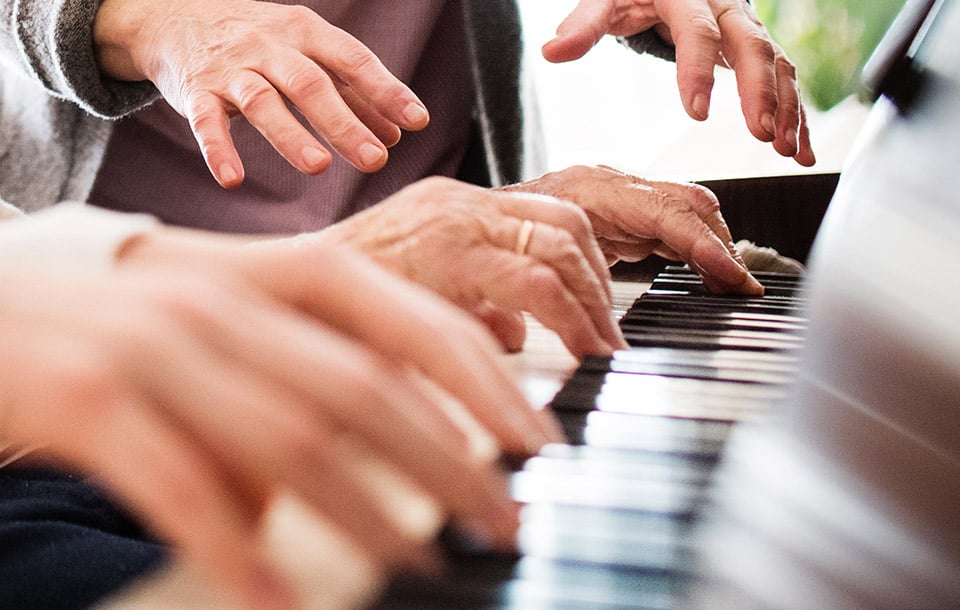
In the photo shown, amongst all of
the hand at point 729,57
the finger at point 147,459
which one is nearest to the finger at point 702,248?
the hand at point 729,57

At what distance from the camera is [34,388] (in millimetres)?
217

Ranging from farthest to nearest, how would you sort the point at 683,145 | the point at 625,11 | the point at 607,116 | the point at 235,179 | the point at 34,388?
the point at 607,116 → the point at 683,145 → the point at 625,11 → the point at 235,179 → the point at 34,388

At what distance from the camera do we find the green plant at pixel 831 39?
2.70 metres

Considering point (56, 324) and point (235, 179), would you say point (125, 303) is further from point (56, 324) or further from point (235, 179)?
point (235, 179)

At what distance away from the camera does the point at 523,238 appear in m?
0.57

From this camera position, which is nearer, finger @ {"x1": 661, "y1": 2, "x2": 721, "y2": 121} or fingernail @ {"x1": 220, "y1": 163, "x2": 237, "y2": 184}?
fingernail @ {"x1": 220, "y1": 163, "x2": 237, "y2": 184}

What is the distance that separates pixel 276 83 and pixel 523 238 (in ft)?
1.07

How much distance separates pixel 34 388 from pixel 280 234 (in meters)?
1.17

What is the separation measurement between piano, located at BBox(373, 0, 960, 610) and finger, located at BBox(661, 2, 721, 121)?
0.35 meters

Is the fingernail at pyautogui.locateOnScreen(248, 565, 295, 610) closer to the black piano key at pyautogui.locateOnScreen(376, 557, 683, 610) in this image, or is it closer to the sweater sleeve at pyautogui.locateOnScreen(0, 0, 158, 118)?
the black piano key at pyautogui.locateOnScreen(376, 557, 683, 610)

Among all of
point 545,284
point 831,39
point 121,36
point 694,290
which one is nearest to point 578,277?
point 545,284

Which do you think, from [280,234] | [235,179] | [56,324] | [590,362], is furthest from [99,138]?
[56,324]

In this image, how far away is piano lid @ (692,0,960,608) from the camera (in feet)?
0.85

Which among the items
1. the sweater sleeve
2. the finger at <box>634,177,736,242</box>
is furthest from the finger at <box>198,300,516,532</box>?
the sweater sleeve
